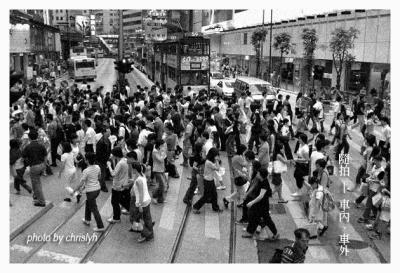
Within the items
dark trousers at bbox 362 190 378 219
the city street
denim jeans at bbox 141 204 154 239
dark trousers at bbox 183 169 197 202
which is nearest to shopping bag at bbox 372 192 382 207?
dark trousers at bbox 362 190 378 219

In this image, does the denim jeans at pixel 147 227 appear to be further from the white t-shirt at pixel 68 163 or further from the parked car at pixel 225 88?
the parked car at pixel 225 88

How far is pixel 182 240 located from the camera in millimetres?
8133

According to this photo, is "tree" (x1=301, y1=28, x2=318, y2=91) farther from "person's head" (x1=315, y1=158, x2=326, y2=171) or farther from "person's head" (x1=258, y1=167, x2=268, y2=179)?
"person's head" (x1=258, y1=167, x2=268, y2=179)

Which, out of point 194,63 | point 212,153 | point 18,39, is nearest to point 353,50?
point 194,63

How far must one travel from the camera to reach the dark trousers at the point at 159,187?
9734mm

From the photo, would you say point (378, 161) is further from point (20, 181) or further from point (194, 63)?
point (194, 63)

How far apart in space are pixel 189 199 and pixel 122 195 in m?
1.80

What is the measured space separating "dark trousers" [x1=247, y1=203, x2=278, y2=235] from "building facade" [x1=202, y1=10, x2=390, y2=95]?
20.3 m

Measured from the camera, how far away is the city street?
7.45 metres

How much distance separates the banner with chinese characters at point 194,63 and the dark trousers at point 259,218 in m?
15.4

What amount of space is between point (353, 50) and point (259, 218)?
24.4 m

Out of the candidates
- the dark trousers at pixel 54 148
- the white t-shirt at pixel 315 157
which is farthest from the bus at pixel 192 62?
the white t-shirt at pixel 315 157
